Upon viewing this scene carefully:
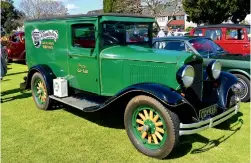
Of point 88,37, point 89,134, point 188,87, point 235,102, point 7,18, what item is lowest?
point 89,134

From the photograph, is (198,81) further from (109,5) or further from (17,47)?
(109,5)

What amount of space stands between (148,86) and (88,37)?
5.38 feet

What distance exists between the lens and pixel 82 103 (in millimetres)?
4891

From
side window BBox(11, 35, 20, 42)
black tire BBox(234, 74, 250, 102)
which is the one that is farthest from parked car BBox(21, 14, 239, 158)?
side window BBox(11, 35, 20, 42)

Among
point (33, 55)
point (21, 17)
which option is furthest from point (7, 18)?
point (33, 55)

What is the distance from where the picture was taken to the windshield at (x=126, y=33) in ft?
15.5

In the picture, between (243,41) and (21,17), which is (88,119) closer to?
(243,41)

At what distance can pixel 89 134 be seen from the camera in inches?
181

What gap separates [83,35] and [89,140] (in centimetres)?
187

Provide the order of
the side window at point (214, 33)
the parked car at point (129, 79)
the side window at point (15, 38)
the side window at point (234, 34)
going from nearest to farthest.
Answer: the parked car at point (129, 79) → the side window at point (234, 34) → the side window at point (214, 33) → the side window at point (15, 38)

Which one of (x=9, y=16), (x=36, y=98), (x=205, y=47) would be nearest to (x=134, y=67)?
(x=36, y=98)

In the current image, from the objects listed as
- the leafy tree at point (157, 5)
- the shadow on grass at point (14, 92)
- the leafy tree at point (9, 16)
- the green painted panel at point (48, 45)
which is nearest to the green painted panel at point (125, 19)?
the green painted panel at point (48, 45)

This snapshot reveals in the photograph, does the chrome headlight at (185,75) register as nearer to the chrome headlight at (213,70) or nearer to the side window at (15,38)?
the chrome headlight at (213,70)

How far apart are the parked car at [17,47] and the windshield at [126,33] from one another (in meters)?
9.77
